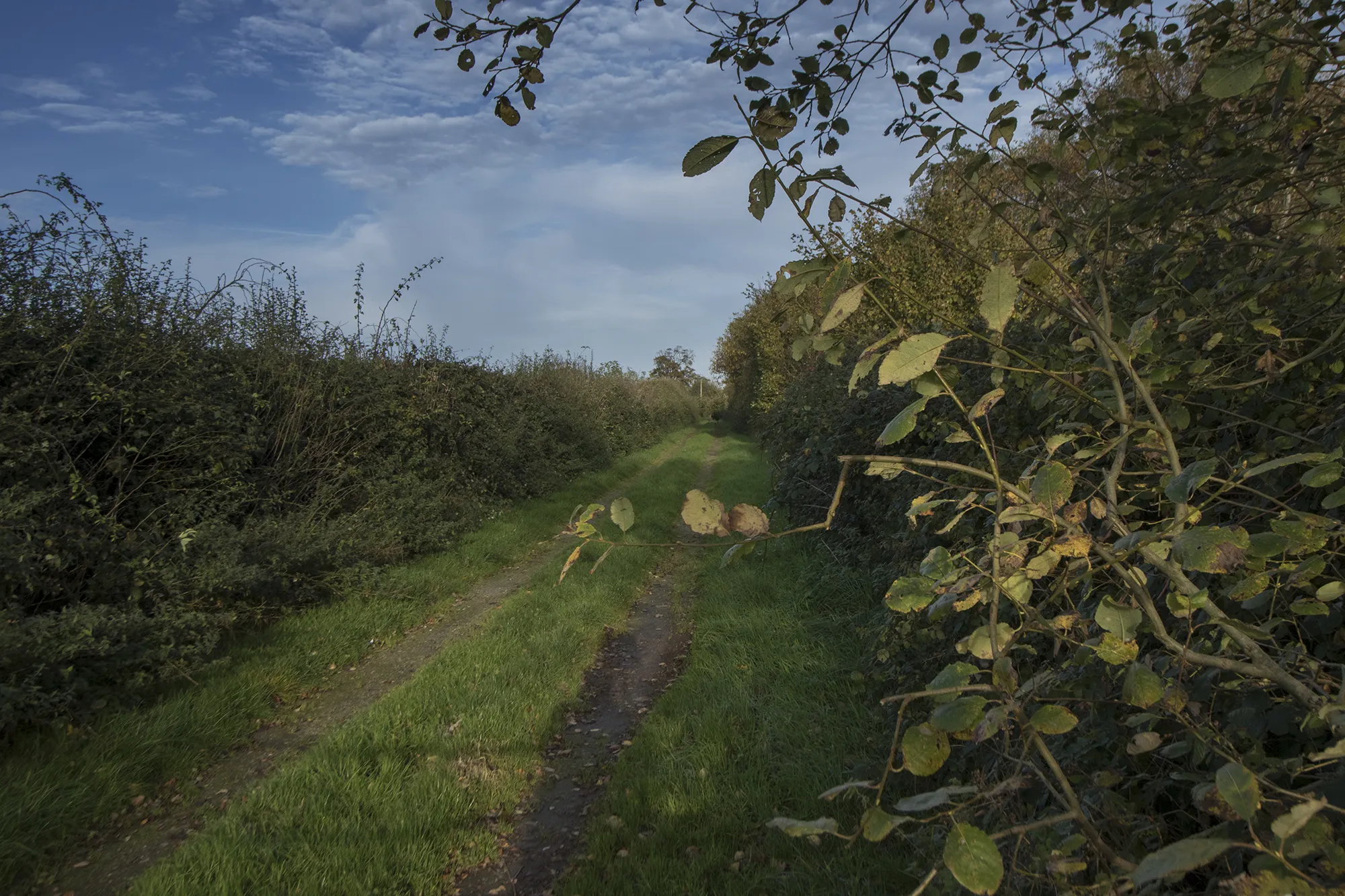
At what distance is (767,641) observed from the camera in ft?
20.0

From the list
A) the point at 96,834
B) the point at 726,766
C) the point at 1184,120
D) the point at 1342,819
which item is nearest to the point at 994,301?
the point at 1342,819

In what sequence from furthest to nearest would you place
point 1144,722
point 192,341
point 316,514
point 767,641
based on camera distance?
point 316,514 → point 192,341 → point 767,641 → point 1144,722

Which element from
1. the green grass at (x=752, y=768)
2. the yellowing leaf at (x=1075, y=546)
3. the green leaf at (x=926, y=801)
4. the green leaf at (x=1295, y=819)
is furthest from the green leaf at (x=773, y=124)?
the green grass at (x=752, y=768)

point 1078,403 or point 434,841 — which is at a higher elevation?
point 1078,403

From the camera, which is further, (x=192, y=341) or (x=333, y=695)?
(x=192, y=341)

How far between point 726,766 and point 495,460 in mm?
9651

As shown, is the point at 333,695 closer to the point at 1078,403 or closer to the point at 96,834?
the point at 96,834

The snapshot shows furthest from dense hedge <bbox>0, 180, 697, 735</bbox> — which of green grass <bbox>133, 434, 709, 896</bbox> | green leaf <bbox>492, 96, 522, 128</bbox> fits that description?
green leaf <bbox>492, 96, 522, 128</bbox>

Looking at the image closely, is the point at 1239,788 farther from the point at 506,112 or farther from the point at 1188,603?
the point at 506,112

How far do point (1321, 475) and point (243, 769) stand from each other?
5.61 meters

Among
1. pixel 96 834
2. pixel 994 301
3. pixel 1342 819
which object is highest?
pixel 994 301

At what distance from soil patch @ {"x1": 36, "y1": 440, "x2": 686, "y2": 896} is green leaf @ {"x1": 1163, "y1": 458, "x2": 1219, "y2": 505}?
15.6 ft

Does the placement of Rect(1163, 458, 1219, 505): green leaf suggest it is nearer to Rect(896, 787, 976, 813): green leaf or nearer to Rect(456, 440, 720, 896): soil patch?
Rect(896, 787, 976, 813): green leaf

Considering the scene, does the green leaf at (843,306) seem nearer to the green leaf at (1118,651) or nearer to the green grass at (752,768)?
the green leaf at (1118,651)
